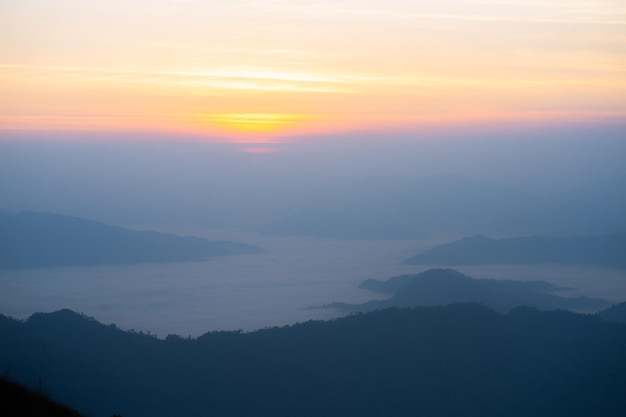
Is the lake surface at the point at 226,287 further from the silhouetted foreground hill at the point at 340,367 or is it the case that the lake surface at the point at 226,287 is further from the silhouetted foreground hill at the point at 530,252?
the silhouetted foreground hill at the point at 340,367

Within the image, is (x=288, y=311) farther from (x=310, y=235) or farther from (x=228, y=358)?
(x=310, y=235)

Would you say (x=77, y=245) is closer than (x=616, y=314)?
No

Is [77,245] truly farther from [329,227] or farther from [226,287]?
[329,227]

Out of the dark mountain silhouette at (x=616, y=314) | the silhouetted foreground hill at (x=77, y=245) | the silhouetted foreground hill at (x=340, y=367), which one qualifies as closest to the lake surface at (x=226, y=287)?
the silhouetted foreground hill at (x=77, y=245)

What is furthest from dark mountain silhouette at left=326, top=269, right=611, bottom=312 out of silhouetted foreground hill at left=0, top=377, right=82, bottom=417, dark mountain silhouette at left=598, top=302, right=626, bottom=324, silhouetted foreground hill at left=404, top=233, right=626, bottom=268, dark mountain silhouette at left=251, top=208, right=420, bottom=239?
dark mountain silhouette at left=251, top=208, right=420, bottom=239

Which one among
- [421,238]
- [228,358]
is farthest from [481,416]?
[421,238]

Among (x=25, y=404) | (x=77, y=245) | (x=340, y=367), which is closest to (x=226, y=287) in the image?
(x=77, y=245)
